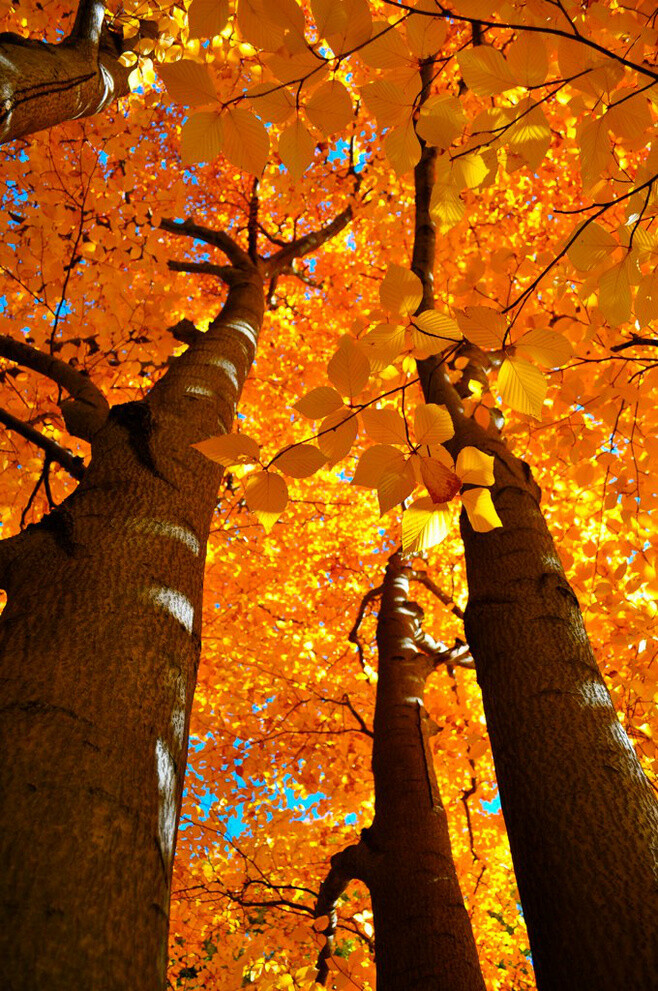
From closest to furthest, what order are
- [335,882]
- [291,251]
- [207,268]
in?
1. [335,882]
2. [207,268]
3. [291,251]

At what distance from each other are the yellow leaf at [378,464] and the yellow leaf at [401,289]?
305 millimetres

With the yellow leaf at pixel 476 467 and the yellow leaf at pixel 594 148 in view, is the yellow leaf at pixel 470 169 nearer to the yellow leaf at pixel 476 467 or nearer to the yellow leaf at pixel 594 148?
the yellow leaf at pixel 594 148

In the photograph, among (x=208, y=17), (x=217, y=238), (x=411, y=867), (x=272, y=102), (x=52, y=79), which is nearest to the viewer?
(x=208, y=17)

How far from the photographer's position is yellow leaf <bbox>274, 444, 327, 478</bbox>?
1.10 metres

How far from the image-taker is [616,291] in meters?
1.15

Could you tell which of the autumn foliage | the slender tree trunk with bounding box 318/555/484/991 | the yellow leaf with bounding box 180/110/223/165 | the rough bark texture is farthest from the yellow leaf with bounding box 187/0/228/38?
→ the slender tree trunk with bounding box 318/555/484/991

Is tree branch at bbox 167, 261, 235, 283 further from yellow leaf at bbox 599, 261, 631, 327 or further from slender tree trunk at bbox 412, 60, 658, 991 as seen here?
yellow leaf at bbox 599, 261, 631, 327

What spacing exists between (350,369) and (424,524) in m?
0.32

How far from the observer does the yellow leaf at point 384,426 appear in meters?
1.09

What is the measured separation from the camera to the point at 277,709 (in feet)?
19.8

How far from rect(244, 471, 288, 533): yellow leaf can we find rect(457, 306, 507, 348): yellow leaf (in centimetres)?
48

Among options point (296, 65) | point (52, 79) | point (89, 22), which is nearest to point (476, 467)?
point (296, 65)

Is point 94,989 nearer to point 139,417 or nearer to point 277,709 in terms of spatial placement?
point 139,417

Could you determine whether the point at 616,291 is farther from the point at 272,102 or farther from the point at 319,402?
the point at 272,102
